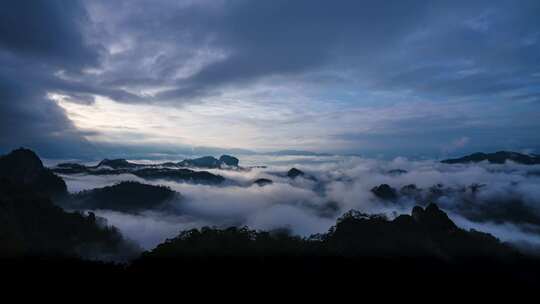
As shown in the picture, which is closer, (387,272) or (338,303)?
(338,303)

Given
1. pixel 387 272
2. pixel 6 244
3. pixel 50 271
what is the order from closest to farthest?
pixel 50 271 < pixel 387 272 < pixel 6 244

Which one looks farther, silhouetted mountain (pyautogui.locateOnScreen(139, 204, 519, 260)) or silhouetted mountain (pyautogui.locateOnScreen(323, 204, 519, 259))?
silhouetted mountain (pyautogui.locateOnScreen(323, 204, 519, 259))

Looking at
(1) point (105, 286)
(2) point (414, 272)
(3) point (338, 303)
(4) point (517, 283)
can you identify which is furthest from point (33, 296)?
(4) point (517, 283)

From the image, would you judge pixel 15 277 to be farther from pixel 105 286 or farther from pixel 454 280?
pixel 454 280

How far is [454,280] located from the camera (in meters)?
160

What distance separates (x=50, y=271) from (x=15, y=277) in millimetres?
12674

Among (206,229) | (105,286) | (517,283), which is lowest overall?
(517,283)

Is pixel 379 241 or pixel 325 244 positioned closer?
pixel 325 244

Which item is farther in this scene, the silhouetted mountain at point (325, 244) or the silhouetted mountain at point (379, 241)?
the silhouetted mountain at point (379, 241)

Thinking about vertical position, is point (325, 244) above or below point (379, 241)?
below

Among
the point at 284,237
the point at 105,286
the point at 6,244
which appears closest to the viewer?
the point at 105,286

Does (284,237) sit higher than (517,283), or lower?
higher

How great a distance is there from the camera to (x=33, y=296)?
4540 inches

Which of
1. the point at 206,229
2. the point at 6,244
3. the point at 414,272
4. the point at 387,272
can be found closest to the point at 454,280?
the point at 414,272
